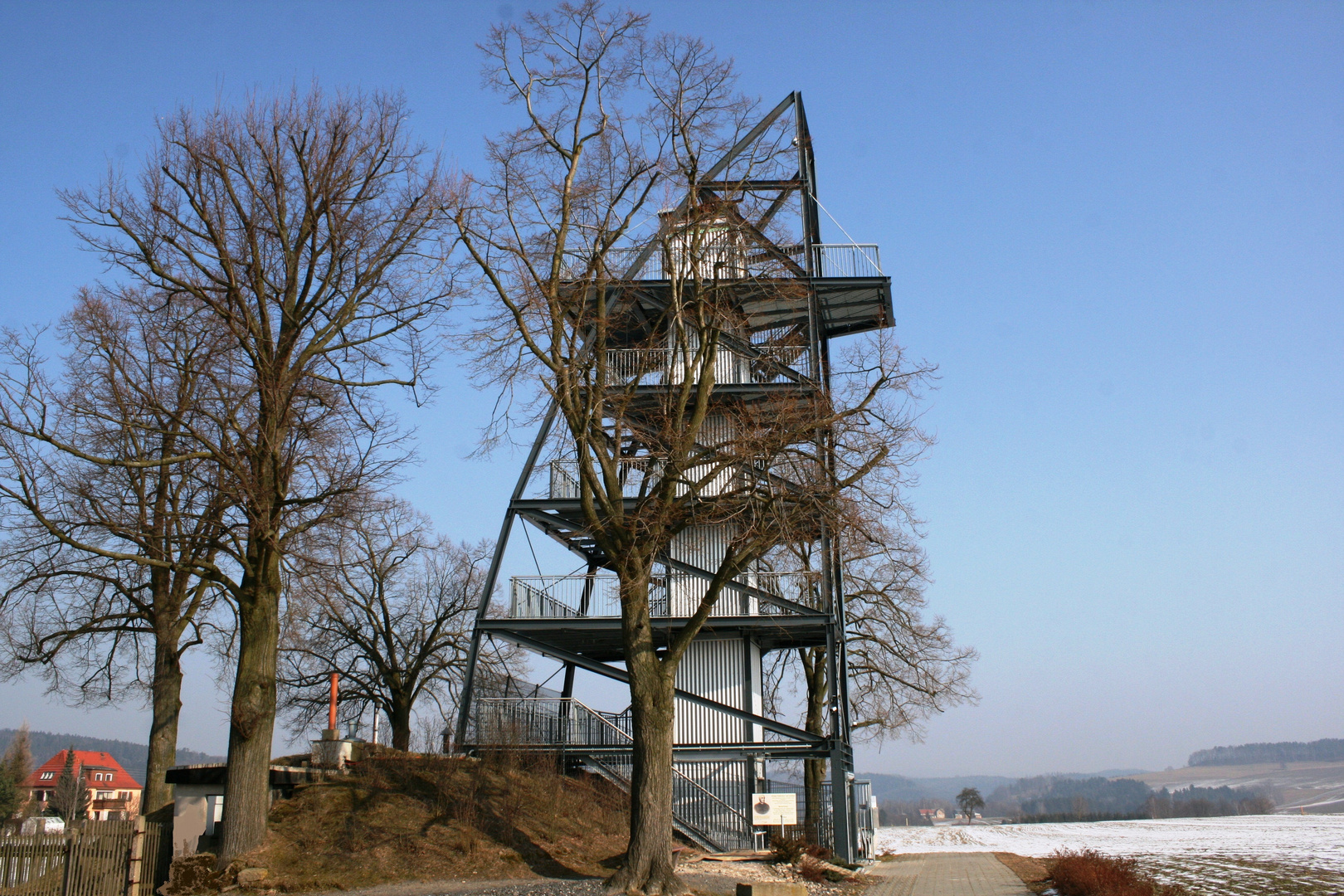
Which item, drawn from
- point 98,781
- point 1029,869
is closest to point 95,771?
point 98,781

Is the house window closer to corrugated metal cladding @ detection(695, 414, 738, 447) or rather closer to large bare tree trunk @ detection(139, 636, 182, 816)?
large bare tree trunk @ detection(139, 636, 182, 816)

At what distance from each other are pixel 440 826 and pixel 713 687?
28.4 feet

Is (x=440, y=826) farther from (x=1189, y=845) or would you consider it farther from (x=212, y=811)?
(x=1189, y=845)

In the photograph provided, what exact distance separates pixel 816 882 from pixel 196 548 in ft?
40.1

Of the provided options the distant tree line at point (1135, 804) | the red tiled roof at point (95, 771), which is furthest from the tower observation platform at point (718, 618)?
the red tiled roof at point (95, 771)

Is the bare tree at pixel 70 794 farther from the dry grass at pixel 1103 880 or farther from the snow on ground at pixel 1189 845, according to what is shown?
the dry grass at pixel 1103 880

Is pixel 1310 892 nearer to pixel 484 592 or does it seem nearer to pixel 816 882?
pixel 816 882

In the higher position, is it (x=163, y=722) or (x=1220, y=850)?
(x=163, y=722)

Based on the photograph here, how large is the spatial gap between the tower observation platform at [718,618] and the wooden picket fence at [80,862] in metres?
7.52

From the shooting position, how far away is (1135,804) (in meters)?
151

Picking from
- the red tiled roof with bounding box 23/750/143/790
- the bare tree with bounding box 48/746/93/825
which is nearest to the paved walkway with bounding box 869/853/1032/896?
the bare tree with bounding box 48/746/93/825

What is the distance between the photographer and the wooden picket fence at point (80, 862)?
13734mm

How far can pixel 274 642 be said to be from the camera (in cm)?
1573

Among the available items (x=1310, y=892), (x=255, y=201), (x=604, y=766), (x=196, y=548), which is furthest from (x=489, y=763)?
(x=1310, y=892)
